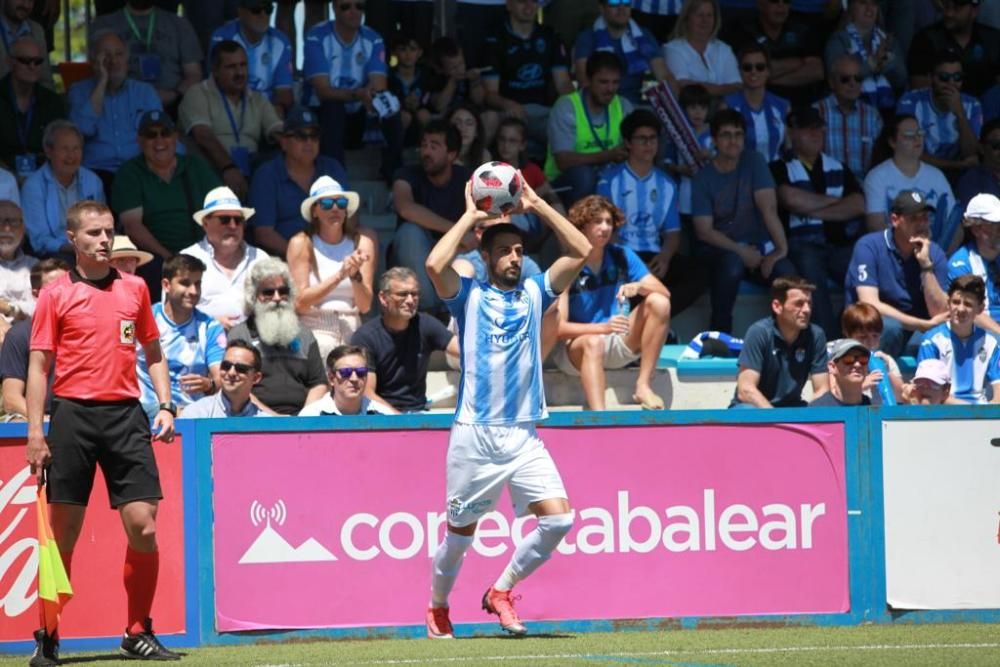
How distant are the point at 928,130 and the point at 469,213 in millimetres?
7409

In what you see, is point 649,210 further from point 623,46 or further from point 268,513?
point 268,513

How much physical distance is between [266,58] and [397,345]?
12.5 feet

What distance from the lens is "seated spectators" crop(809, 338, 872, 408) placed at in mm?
9836

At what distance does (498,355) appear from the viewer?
8133mm

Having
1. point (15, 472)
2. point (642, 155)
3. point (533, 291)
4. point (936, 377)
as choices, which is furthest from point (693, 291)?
point (15, 472)

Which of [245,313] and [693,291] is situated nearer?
[245,313]

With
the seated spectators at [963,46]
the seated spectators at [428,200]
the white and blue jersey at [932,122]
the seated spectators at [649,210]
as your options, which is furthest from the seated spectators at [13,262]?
the seated spectators at [963,46]

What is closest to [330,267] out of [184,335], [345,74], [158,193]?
[184,335]

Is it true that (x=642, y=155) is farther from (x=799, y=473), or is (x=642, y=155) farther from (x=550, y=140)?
(x=799, y=473)

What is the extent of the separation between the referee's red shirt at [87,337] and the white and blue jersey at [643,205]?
580 cm

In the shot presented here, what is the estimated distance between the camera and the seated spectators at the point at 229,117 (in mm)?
12602

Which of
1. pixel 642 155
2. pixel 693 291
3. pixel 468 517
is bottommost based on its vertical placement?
pixel 468 517

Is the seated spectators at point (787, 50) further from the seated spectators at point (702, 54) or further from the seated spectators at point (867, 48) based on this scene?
the seated spectators at point (702, 54)

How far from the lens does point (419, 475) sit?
8.93m
